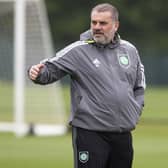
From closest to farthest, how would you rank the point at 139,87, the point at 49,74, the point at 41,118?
1. the point at 49,74
2. the point at 139,87
3. the point at 41,118

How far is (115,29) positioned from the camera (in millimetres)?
8469

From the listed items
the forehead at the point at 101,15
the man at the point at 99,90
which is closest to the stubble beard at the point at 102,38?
the man at the point at 99,90

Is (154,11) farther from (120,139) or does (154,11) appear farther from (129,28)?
(120,139)

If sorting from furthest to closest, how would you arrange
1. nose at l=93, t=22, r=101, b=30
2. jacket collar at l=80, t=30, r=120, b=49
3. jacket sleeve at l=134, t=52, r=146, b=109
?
jacket sleeve at l=134, t=52, r=146, b=109, jacket collar at l=80, t=30, r=120, b=49, nose at l=93, t=22, r=101, b=30

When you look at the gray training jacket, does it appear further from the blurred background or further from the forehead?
the blurred background

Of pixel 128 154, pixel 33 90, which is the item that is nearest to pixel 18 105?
pixel 33 90

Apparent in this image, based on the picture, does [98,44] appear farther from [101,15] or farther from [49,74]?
[49,74]

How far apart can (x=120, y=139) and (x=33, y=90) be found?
13.9m

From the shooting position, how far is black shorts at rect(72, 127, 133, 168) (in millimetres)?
8352

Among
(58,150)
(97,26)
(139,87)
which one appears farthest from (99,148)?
(58,150)

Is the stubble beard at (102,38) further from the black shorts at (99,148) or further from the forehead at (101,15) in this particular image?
the black shorts at (99,148)

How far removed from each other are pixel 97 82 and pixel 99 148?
556mm

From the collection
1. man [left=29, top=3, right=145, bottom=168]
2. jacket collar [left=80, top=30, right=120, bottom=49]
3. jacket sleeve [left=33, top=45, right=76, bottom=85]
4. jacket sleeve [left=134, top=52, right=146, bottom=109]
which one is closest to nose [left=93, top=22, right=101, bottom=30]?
man [left=29, top=3, right=145, bottom=168]

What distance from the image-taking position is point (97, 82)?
8.32 meters
